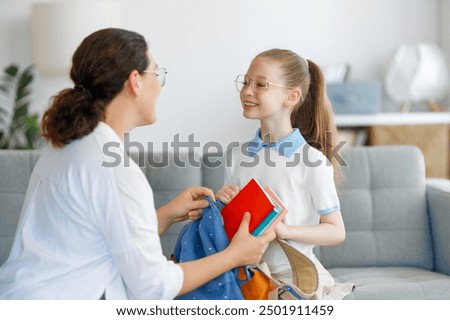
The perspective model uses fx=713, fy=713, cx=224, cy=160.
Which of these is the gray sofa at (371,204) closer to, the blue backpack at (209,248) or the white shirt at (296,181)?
the white shirt at (296,181)

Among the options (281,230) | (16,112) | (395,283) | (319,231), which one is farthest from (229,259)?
(16,112)

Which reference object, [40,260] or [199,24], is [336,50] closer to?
[199,24]

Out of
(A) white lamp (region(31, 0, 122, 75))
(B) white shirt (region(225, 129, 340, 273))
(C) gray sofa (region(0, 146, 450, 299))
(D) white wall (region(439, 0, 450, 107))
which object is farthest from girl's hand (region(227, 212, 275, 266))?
(D) white wall (region(439, 0, 450, 107))

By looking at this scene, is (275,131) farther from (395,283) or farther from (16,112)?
(16,112)

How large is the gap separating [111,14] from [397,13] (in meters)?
1.49

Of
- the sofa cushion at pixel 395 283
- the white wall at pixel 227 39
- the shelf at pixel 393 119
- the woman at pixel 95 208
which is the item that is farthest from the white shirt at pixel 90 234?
the white wall at pixel 227 39

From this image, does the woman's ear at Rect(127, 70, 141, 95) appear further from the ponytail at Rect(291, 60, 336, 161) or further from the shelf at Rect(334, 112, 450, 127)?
the shelf at Rect(334, 112, 450, 127)

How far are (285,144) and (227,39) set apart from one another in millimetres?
2135

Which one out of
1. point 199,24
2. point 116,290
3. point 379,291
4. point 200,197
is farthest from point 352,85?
point 116,290

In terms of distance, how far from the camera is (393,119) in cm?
342

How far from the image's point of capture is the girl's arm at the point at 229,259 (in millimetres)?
1349

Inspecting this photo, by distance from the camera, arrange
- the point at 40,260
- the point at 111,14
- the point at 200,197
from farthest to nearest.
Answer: the point at 111,14 → the point at 200,197 → the point at 40,260

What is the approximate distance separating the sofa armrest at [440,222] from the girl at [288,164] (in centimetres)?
50

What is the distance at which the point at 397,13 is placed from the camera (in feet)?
12.2
